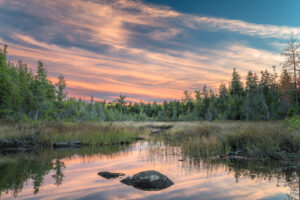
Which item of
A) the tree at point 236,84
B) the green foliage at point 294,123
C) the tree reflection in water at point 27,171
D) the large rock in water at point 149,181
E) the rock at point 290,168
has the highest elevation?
the tree at point 236,84

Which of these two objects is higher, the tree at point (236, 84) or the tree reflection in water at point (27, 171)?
the tree at point (236, 84)

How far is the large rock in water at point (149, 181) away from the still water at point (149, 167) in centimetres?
29

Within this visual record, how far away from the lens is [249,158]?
1198cm

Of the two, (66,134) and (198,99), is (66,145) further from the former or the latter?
(198,99)

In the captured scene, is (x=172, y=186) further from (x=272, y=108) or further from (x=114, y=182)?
(x=272, y=108)

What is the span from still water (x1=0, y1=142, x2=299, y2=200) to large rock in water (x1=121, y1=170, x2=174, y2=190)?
294 millimetres

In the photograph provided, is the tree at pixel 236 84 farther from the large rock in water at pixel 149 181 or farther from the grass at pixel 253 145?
Answer: the large rock in water at pixel 149 181

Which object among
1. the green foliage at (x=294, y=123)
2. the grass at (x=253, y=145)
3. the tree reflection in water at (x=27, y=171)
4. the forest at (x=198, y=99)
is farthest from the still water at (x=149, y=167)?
the forest at (x=198, y=99)

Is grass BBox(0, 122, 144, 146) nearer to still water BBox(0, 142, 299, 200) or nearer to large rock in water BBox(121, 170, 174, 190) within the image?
still water BBox(0, 142, 299, 200)

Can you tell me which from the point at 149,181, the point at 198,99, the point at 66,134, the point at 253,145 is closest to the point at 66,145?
the point at 66,134

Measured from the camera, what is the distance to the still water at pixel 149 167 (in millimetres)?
7035

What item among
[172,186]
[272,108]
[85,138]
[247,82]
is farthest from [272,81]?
[172,186]

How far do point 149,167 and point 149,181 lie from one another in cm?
321

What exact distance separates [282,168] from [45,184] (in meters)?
9.85
